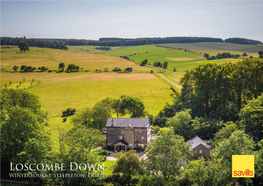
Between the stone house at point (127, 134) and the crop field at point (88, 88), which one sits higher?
the crop field at point (88, 88)

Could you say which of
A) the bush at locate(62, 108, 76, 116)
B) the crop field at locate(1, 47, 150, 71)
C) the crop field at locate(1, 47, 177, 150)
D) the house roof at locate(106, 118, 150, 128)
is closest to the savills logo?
the house roof at locate(106, 118, 150, 128)

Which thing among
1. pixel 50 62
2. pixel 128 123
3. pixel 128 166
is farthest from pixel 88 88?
pixel 50 62

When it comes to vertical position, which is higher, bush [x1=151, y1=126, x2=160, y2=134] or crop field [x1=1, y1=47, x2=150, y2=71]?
crop field [x1=1, y1=47, x2=150, y2=71]

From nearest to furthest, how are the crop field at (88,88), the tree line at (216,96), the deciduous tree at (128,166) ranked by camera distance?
the deciduous tree at (128,166) → the tree line at (216,96) → the crop field at (88,88)

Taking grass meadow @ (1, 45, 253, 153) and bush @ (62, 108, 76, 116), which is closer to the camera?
bush @ (62, 108, 76, 116)

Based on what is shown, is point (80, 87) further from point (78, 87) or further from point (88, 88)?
point (88, 88)

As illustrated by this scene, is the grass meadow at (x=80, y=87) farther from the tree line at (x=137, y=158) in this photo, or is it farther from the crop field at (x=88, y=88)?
the tree line at (x=137, y=158)

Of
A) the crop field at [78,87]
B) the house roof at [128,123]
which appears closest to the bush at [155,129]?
the house roof at [128,123]

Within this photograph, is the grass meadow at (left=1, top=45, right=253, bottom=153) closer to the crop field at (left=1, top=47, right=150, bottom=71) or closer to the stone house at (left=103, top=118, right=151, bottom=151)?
the crop field at (left=1, top=47, right=150, bottom=71)
